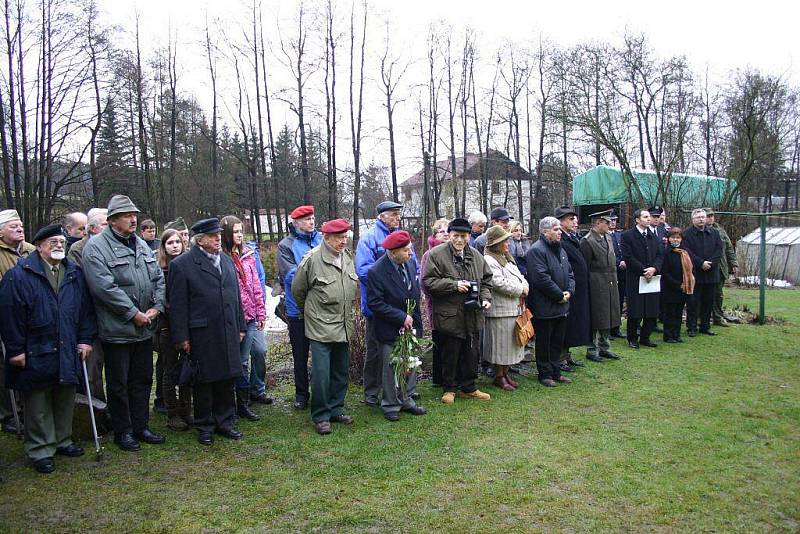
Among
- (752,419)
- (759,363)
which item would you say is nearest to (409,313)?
(752,419)

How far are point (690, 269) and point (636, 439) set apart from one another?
4.68m

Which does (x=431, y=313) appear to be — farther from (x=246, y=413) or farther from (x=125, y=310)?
(x=125, y=310)

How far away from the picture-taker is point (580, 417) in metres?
5.45

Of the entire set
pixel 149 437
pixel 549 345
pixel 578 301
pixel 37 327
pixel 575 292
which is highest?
pixel 37 327

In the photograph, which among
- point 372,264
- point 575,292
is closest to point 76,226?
point 372,264

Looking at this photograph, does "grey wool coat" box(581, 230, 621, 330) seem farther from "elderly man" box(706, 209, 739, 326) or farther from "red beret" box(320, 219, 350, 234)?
"red beret" box(320, 219, 350, 234)

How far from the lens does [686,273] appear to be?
8547mm

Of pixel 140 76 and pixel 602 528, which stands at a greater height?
pixel 140 76

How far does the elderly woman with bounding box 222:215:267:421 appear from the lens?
5402 millimetres

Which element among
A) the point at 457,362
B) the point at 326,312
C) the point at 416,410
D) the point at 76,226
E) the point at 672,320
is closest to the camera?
the point at 326,312

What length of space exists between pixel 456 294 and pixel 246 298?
206cm

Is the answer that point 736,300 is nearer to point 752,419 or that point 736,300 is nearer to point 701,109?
point 752,419

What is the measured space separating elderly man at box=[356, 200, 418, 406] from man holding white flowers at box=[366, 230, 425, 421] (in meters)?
0.28

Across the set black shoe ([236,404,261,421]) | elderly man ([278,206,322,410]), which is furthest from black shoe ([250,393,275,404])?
black shoe ([236,404,261,421])
